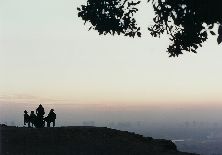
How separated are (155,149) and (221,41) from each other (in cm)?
1011

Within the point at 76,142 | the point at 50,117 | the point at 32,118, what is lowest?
the point at 76,142

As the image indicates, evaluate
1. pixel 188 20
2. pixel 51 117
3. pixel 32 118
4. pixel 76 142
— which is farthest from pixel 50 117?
pixel 188 20

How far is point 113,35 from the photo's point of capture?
22.6 m

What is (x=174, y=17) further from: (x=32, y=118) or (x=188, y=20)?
(x=32, y=118)

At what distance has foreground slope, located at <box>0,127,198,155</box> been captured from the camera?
26328mm

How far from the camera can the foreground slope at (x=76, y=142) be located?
26.3 m

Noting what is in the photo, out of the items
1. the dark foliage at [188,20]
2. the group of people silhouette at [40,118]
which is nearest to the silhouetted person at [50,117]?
the group of people silhouette at [40,118]

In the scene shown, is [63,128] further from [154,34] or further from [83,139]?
[154,34]

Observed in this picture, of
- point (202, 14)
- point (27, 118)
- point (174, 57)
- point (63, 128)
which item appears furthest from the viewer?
point (27, 118)

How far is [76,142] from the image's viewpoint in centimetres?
2861

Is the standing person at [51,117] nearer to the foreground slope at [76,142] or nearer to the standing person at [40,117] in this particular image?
the standing person at [40,117]

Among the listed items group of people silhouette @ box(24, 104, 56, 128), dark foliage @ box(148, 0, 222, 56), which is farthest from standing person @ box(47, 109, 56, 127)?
dark foliage @ box(148, 0, 222, 56)

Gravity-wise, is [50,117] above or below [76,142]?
above


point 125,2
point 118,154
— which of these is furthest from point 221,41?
point 118,154
